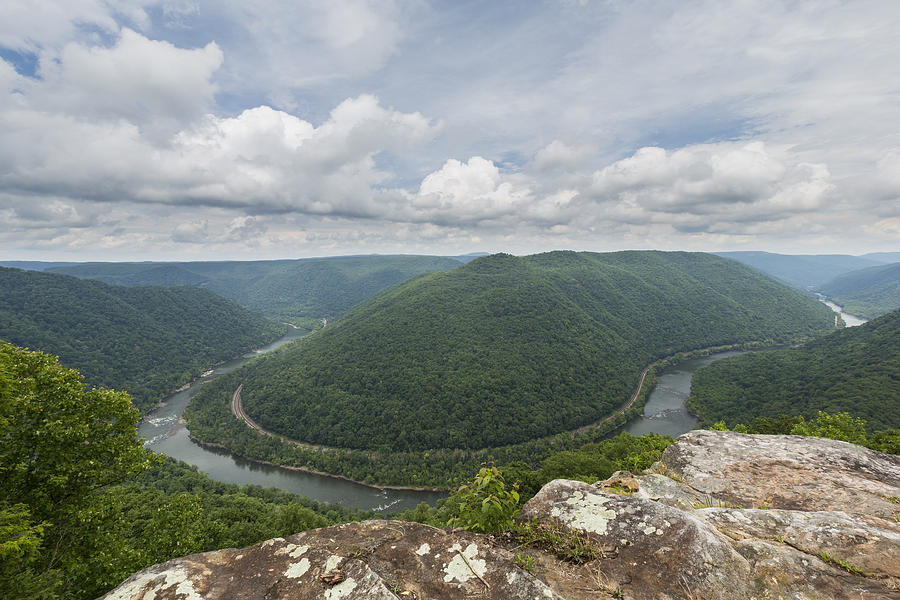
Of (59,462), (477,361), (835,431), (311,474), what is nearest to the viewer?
(59,462)

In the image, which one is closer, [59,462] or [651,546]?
[651,546]

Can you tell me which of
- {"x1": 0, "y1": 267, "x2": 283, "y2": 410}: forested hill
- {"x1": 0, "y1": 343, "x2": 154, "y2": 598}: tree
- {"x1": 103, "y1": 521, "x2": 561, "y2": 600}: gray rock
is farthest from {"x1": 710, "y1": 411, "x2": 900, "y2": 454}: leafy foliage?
{"x1": 0, "y1": 267, "x2": 283, "y2": 410}: forested hill

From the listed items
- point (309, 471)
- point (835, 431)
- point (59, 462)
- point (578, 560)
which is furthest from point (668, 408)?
point (59, 462)

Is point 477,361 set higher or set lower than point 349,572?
lower

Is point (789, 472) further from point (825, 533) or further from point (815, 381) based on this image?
point (815, 381)

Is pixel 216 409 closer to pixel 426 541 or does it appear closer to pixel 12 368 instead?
pixel 12 368

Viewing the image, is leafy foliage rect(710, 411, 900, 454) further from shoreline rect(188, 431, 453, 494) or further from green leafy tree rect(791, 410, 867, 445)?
shoreline rect(188, 431, 453, 494)

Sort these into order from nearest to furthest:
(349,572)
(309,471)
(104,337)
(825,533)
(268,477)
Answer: (349,572) → (825,533) → (268,477) → (309,471) → (104,337)
